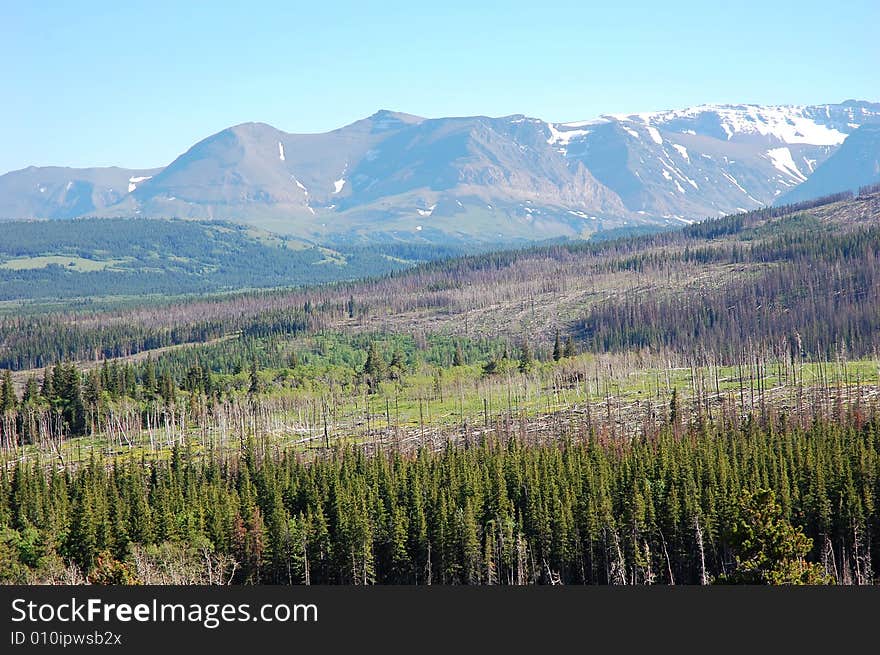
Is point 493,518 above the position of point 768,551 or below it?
below

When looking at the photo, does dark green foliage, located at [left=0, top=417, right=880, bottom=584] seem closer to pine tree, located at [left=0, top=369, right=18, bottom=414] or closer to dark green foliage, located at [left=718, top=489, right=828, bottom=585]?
dark green foliage, located at [left=718, top=489, right=828, bottom=585]

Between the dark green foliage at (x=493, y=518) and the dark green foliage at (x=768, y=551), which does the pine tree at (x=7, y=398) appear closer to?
the dark green foliage at (x=493, y=518)

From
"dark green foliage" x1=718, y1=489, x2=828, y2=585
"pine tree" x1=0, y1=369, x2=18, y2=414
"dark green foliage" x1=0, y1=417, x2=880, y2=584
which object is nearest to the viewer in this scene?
"dark green foliage" x1=718, y1=489, x2=828, y2=585

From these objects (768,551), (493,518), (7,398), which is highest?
(768,551)

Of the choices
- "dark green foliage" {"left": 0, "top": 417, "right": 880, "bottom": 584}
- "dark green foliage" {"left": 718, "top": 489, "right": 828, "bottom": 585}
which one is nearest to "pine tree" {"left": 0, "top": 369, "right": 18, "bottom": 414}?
"dark green foliage" {"left": 0, "top": 417, "right": 880, "bottom": 584}

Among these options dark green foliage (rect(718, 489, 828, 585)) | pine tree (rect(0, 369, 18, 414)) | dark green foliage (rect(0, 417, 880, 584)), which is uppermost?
dark green foliage (rect(718, 489, 828, 585))

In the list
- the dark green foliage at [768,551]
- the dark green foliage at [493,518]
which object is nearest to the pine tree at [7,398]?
the dark green foliage at [493,518]

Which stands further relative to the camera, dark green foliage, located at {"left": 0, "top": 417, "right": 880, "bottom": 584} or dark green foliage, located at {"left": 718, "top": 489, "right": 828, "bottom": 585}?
dark green foliage, located at {"left": 0, "top": 417, "right": 880, "bottom": 584}

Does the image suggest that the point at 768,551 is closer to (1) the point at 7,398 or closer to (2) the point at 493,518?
(2) the point at 493,518

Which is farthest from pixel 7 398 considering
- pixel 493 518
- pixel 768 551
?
pixel 768 551

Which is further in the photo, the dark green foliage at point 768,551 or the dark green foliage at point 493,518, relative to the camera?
the dark green foliage at point 493,518

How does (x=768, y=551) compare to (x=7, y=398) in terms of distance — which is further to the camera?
(x=7, y=398)

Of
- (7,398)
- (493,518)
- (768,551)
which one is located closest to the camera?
(768,551)

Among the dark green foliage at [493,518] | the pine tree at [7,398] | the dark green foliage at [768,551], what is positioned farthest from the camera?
the pine tree at [7,398]
